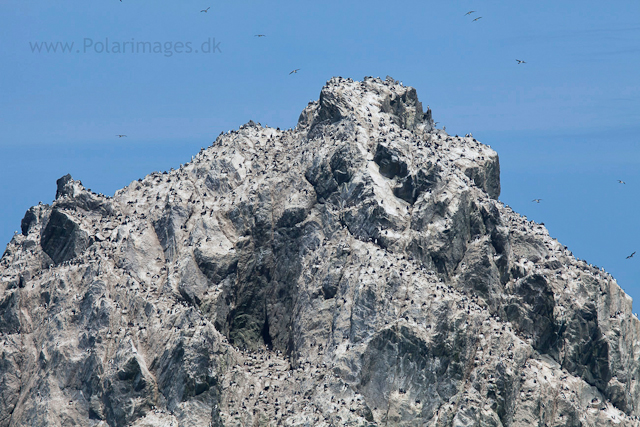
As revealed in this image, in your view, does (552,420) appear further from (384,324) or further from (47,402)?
(47,402)

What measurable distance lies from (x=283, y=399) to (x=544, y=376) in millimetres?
41814

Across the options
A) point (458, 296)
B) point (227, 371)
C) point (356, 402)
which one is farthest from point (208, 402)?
point (458, 296)

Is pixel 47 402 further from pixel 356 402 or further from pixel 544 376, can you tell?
pixel 544 376

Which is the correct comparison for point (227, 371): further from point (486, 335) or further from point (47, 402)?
point (486, 335)

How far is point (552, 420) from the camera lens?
19350 centimetres

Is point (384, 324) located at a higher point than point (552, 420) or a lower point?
higher

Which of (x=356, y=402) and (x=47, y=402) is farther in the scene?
(x=47, y=402)

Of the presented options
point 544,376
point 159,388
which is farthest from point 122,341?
point 544,376

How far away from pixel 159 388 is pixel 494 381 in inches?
2060

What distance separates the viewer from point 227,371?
196m

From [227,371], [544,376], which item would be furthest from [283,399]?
[544,376]

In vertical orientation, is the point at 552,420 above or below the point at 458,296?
below

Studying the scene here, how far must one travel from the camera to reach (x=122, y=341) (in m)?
198

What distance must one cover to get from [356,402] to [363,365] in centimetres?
672
